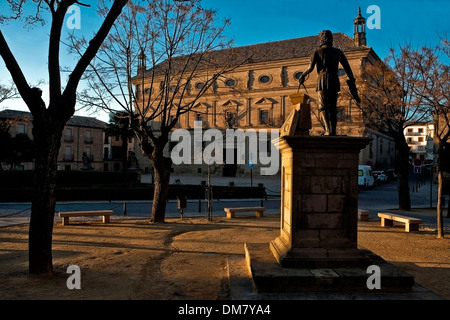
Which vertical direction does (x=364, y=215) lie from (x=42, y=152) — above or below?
below

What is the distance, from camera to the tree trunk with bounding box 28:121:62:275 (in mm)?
6172

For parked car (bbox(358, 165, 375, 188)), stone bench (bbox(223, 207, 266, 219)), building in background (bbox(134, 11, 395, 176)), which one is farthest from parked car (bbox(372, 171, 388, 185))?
stone bench (bbox(223, 207, 266, 219))

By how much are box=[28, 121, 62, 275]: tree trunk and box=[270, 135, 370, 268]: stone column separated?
4256mm

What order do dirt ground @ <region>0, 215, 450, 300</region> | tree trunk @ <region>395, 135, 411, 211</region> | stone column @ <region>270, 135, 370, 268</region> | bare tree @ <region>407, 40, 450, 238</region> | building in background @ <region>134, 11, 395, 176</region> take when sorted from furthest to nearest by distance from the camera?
building in background @ <region>134, 11, 395, 176</region>, tree trunk @ <region>395, 135, 411, 211</region>, bare tree @ <region>407, 40, 450, 238</region>, stone column @ <region>270, 135, 370, 268</region>, dirt ground @ <region>0, 215, 450, 300</region>

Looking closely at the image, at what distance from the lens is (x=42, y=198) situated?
6.17m

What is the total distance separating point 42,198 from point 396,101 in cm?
1327

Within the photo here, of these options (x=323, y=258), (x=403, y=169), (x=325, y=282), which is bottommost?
(x=325, y=282)

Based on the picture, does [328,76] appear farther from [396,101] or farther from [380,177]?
[380,177]

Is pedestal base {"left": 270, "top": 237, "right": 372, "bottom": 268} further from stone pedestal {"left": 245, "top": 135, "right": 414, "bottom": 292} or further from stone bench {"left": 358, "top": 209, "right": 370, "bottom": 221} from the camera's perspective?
stone bench {"left": 358, "top": 209, "right": 370, "bottom": 221}

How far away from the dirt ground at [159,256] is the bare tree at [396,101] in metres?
Answer: 4.58

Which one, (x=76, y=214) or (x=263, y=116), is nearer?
(x=76, y=214)

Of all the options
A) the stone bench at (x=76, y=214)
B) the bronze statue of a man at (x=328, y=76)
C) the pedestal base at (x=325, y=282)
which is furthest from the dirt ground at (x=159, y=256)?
the bronze statue of a man at (x=328, y=76)

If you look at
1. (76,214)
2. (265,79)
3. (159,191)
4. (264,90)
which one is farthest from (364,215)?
(265,79)
